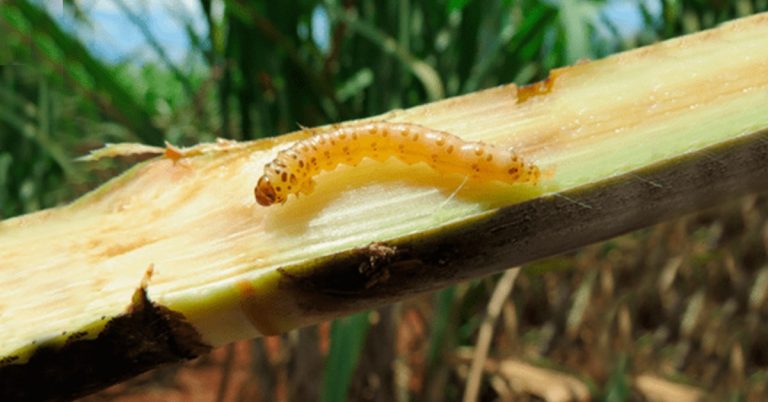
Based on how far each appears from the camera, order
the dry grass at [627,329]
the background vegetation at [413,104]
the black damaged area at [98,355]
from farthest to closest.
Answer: the dry grass at [627,329] < the background vegetation at [413,104] < the black damaged area at [98,355]

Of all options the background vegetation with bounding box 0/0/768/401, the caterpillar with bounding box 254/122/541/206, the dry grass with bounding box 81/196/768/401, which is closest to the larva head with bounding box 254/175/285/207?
the caterpillar with bounding box 254/122/541/206

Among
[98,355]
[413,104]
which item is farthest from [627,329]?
[98,355]

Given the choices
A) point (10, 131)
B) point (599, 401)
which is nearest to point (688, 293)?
point (599, 401)

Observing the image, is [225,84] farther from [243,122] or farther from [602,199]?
[602,199]

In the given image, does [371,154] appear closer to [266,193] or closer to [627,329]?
[266,193]

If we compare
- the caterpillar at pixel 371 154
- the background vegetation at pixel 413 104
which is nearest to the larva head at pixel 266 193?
the caterpillar at pixel 371 154

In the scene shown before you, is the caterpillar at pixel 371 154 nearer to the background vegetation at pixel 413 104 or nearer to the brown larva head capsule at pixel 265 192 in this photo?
the brown larva head capsule at pixel 265 192
